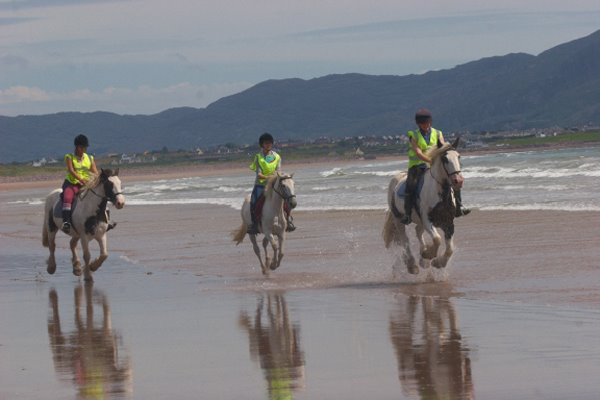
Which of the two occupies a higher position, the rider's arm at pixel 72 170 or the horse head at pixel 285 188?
the rider's arm at pixel 72 170

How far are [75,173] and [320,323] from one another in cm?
735

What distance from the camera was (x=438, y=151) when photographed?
590 inches

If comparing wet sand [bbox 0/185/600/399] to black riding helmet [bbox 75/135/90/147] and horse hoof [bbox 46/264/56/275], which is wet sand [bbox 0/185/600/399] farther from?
black riding helmet [bbox 75/135/90/147]

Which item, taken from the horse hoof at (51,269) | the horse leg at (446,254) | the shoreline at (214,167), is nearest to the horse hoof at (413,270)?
the horse leg at (446,254)

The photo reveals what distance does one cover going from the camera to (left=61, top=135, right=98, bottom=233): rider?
1820cm

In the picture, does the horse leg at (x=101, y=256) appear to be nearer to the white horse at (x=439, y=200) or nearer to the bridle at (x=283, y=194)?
the bridle at (x=283, y=194)

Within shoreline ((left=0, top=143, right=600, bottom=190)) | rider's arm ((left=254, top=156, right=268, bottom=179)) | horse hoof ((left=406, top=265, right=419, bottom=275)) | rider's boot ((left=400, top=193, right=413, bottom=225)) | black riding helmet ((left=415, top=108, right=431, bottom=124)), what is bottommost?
shoreline ((left=0, top=143, right=600, bottom=190))

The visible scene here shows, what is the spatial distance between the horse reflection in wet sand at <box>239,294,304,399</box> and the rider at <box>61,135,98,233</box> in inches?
188

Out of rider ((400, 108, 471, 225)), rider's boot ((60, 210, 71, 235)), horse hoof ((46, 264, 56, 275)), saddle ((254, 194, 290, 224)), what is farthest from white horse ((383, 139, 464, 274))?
horse hoof ((46, 264, 56, 275))

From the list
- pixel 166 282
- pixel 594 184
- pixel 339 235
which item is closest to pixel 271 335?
pixel 166 282

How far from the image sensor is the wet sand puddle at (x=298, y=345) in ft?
29.0

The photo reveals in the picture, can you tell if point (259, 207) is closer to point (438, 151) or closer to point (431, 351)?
point (438, 151)

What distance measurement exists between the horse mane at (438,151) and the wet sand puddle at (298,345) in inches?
61.0

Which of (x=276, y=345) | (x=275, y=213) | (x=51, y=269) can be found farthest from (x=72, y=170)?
(x=276, y=345)
